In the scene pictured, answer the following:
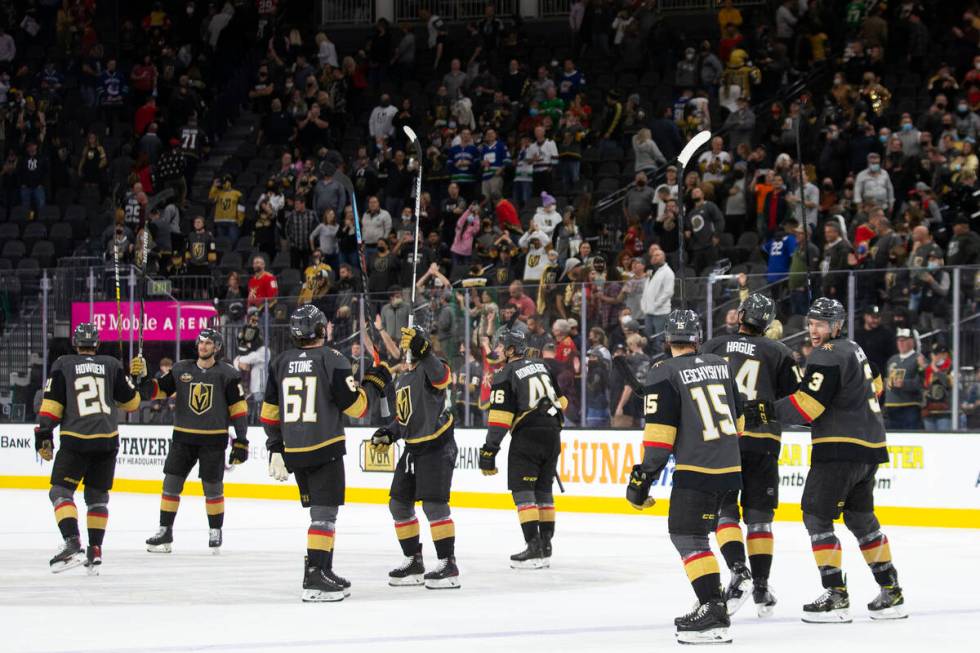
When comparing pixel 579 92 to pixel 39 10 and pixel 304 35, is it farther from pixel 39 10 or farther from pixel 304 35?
pixel 39 10

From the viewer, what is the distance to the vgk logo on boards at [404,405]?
36.2ft

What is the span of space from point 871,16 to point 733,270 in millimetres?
5817

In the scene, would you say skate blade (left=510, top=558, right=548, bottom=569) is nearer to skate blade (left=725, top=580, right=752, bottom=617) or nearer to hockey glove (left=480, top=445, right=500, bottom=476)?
hockey glove (left=480, top=445, right=500, bottom=476)

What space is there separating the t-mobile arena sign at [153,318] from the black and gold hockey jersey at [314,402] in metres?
9.67

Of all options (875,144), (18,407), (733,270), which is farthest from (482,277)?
(18,407)

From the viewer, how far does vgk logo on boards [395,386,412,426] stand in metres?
11.0

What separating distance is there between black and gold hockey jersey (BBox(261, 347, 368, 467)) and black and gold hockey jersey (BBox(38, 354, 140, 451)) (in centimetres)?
212

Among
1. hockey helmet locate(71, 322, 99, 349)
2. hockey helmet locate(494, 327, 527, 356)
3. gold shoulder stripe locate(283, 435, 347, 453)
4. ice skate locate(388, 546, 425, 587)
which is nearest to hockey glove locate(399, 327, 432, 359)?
gold shoulder stripe locate(283, 435, 347, 453)

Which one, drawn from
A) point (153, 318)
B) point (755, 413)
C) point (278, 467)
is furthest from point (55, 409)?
point (153, 318)

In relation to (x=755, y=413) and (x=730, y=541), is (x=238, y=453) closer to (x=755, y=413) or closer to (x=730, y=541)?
(x=730, y=541)

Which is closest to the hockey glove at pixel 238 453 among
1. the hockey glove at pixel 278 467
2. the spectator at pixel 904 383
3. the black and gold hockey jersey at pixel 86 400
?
the black and gold hockey jersey at pixel 86 400

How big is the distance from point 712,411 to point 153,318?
516 inches

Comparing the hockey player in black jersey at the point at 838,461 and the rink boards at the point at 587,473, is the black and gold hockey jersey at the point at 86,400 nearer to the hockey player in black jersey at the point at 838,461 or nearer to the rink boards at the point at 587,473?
the hockey player in black jersey at the point at 838,461

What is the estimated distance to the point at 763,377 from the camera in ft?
31.9
